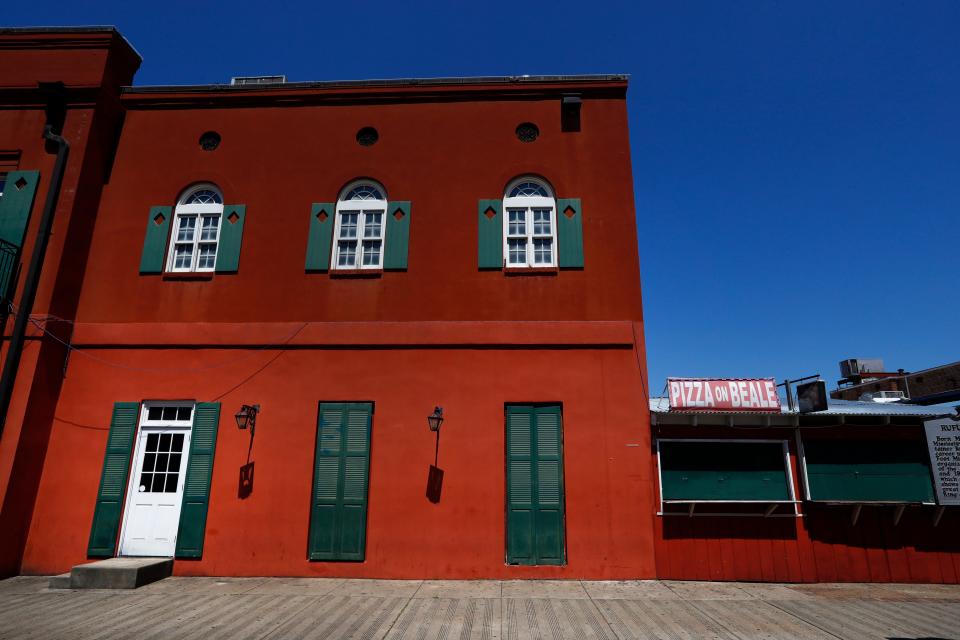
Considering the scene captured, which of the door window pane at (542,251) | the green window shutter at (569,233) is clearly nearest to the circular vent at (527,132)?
the green window shutter at (569,233)

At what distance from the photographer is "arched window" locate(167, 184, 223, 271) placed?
10.4 meters

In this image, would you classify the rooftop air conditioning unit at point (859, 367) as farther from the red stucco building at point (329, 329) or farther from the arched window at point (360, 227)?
the arched window at point (360, 227)

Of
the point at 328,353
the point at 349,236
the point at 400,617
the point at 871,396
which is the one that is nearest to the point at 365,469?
the point at 328,353

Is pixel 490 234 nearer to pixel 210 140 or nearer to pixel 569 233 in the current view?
pixel 569 233

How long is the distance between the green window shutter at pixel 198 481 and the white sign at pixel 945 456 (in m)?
11.4

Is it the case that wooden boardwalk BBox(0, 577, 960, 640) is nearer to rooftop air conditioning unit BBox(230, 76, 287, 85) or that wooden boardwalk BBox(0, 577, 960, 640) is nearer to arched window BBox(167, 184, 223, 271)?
arched window BBox(167, 184, 223, 271)

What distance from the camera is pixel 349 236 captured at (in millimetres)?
10352

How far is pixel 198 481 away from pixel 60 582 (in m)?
2.14

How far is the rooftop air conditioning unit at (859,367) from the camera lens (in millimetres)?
12242

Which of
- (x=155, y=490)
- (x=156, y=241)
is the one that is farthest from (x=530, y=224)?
(x=155, y=490)

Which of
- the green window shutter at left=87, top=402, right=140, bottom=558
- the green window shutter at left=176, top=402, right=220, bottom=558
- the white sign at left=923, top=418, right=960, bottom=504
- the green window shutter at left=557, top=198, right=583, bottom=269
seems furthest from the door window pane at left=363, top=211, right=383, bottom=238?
the white sign at left=923, top=418, right=960, bottom=504

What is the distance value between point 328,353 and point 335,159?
383cm

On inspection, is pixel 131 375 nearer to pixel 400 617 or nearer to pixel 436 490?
pixel 436 490

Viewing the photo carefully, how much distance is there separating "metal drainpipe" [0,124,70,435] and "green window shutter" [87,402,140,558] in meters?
1.54
